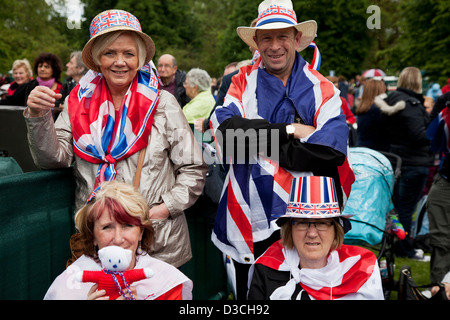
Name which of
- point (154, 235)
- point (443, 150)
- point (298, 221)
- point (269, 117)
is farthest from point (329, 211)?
point (443, 150)

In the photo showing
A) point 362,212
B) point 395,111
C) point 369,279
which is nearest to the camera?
point 369,279

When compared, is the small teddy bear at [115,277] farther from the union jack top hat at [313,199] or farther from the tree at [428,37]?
the tree at [428,37]

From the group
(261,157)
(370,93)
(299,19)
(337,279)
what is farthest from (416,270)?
(299,19)

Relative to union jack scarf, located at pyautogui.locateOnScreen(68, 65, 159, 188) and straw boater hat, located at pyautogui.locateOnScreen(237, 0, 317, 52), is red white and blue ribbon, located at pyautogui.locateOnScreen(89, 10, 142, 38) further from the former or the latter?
straw boater hat, located at pyautogui.locateOnScreen(237, 0, 317, 52)

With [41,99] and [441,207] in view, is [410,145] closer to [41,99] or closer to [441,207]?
[441,207]

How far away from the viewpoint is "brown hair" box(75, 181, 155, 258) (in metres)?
2.33

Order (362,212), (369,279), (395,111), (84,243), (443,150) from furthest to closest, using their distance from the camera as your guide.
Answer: (395,111) → (443,150) → (362,212) → (369,279) → (84,243)

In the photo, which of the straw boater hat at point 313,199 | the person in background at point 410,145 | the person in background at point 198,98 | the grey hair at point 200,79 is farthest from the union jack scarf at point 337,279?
the grey hair at point 200,79

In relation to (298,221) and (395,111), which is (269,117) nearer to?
(298,221)

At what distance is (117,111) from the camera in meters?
2.82

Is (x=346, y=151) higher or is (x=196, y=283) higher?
(x=346, y=151)

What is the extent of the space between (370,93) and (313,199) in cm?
481

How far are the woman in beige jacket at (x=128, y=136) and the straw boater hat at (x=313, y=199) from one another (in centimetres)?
64

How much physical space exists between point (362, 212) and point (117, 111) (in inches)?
83.7
